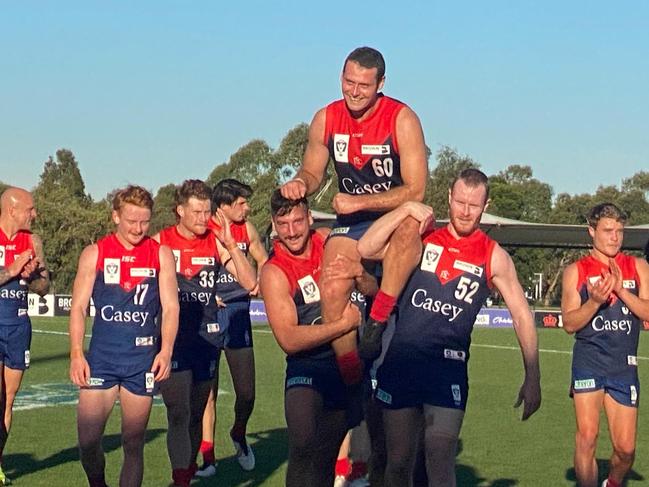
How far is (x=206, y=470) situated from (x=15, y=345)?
2093 millimetres

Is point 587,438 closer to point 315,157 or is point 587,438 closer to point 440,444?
point 440,444

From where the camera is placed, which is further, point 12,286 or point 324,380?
point 12,286

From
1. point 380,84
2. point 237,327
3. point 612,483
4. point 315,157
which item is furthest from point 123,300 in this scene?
point 612,483

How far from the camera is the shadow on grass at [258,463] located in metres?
11.0

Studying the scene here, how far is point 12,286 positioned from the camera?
428 inches

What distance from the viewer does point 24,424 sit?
1455 cm

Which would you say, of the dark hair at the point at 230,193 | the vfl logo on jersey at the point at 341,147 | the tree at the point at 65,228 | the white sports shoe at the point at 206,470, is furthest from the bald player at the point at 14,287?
the tree at the point at 65,228

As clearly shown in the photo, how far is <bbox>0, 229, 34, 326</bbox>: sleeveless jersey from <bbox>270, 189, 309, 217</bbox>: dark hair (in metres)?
3.80

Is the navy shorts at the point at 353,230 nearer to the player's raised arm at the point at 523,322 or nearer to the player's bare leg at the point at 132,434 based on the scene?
the player's raised arm at the point at 523,322

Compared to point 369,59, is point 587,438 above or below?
below

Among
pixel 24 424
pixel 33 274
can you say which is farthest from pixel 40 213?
pixel 33 274

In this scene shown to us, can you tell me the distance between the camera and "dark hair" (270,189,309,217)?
7.63m

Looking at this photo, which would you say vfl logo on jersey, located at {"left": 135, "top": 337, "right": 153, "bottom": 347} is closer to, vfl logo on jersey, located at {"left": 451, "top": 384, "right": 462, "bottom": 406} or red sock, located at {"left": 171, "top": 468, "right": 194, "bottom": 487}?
red sock, located at {"left": 171, "top": 468, "right": 194, "bottom": 487}

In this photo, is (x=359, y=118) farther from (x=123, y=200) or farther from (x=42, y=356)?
(x=42, y=356)
